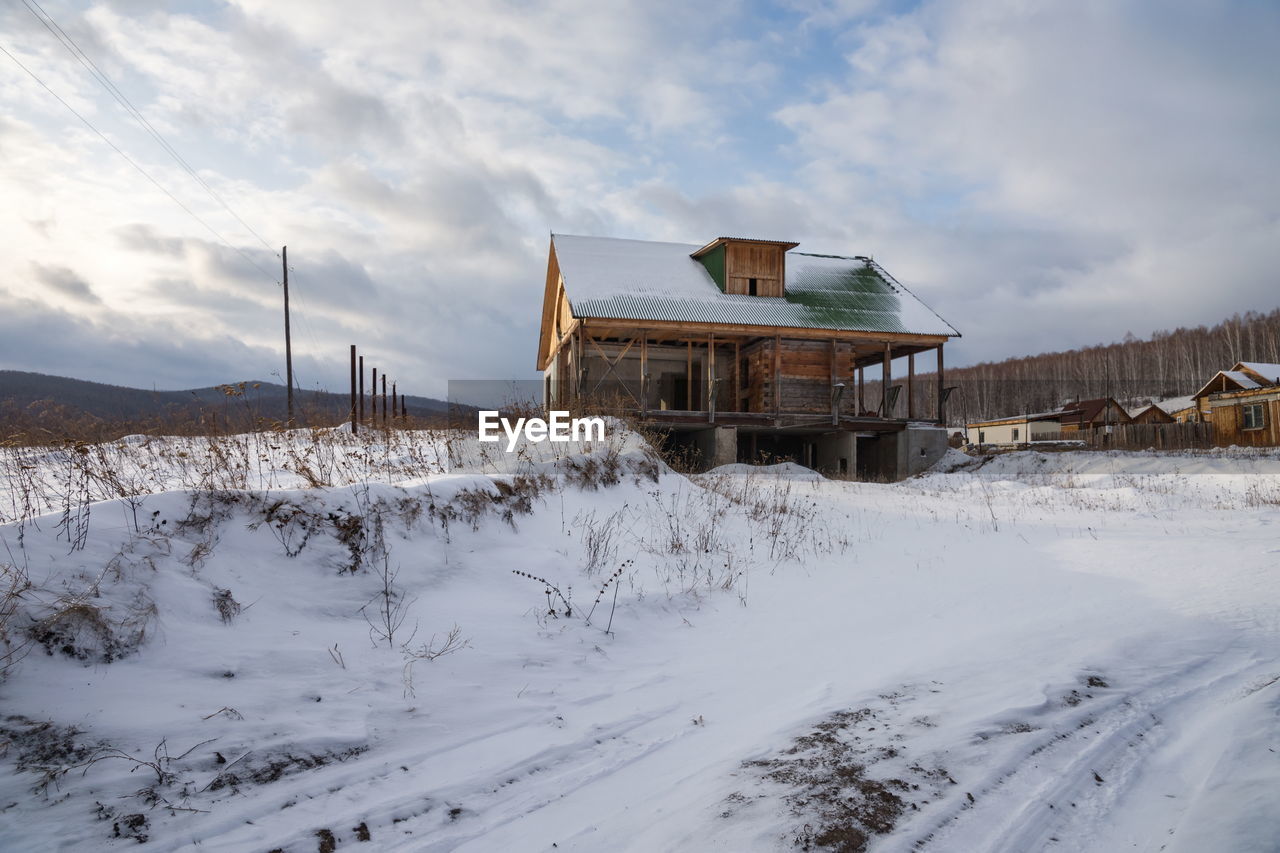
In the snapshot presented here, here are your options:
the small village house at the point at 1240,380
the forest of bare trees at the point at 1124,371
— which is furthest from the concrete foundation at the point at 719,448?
the forest of bare trees at the point at 1124,371

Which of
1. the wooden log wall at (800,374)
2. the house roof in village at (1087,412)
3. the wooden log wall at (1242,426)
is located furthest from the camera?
the house roof in village at (1087,412)

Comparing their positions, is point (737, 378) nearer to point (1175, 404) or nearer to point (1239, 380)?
point (1239, 380)

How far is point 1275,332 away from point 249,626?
9427cm

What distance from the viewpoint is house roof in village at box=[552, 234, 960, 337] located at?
20281 mm

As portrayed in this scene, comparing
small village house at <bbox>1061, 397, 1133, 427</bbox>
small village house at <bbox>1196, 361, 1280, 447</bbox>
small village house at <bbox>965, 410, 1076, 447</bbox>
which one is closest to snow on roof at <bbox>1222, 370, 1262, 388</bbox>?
small village house at <bbox>1196, 361, 1280, 447</bbox>

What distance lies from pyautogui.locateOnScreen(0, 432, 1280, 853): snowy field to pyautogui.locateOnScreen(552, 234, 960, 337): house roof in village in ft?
45.1

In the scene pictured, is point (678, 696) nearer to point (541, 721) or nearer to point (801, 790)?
point (541, 721)

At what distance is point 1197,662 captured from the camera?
4180 millimetres

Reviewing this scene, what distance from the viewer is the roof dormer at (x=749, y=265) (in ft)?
73.7

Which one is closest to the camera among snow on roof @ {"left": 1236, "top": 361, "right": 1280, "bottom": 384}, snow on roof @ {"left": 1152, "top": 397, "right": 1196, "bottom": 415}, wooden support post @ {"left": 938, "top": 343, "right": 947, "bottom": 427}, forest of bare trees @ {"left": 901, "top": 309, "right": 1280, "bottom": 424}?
wooden support post @ {"left": 938, "top": 343, "right": 947, "bottom": 427}

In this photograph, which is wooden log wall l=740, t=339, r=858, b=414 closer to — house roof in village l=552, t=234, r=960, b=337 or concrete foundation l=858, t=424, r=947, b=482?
house roof in village l=552, t=234, r=960, b=337

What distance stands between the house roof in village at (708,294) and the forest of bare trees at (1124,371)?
159ft

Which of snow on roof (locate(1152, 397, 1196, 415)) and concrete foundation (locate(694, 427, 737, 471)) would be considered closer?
concrete foundation (locate(694, 427, 737, 471))

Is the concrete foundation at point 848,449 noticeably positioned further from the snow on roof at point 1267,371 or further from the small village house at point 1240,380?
the snow on roof at point 1267,371
